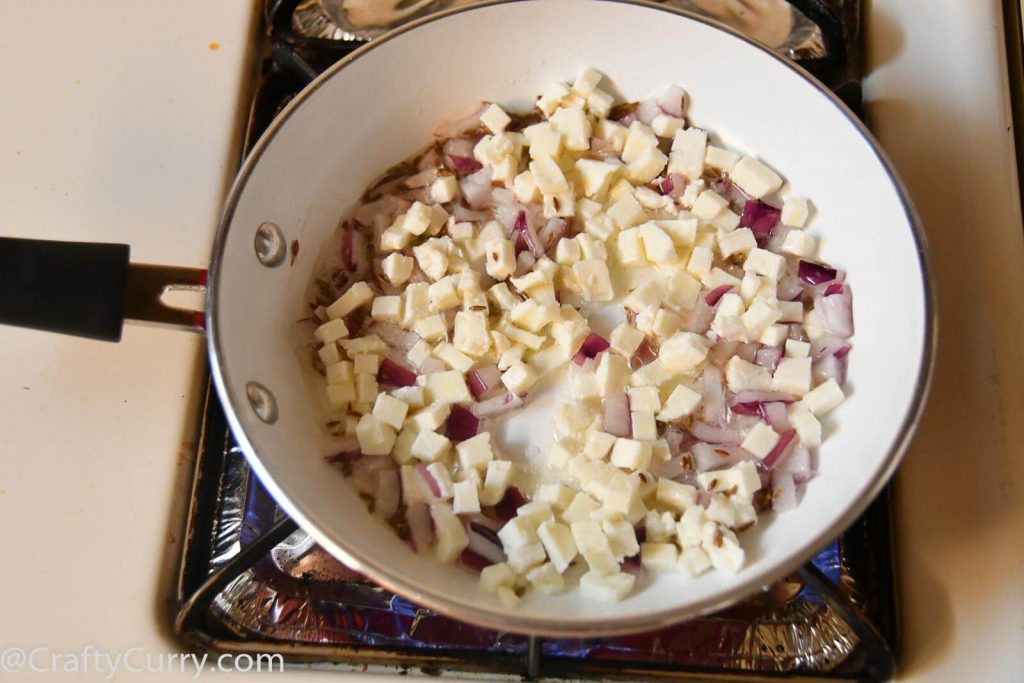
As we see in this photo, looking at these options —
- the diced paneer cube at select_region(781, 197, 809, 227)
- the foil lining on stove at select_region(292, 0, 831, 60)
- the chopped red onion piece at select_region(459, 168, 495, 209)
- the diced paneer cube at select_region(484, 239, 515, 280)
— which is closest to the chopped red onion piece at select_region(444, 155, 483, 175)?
the chopped red onion piece at select_region(459, 168, 495, 209)

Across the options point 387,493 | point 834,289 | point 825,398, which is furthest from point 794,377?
point 387,493

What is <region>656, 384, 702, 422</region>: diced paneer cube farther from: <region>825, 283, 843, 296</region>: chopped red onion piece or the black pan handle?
the black pan handle

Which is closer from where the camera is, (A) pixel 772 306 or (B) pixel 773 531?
(B) pixel 773 531

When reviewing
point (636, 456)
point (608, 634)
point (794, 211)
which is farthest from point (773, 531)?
point (794, 211)

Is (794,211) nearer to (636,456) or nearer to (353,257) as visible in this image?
(636,456)

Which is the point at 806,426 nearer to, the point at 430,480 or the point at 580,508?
the point at 580,508

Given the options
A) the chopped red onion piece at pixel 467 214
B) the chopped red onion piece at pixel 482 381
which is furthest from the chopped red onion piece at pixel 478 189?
the chopped red onion piece at pixel 482 381
